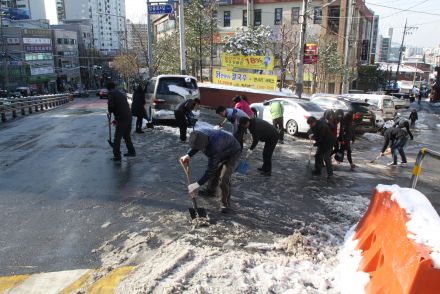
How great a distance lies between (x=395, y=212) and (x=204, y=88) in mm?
21576

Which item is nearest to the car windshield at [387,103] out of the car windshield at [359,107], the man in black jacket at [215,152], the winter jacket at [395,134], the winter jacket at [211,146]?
the car windshield at [359,107]

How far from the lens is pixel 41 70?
217 ft

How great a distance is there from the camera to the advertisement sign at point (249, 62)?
2250 cm

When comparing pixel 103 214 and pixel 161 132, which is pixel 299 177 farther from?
pixel 161 132

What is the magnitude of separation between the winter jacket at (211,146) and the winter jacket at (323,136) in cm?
338

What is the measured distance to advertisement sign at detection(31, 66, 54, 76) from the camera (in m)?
64.2

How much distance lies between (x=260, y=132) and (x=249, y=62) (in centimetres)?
1575

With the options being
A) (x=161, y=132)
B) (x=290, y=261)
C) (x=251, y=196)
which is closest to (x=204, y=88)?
(x=161, y=132)

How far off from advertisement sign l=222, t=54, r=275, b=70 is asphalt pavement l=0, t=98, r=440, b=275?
11.9 metres

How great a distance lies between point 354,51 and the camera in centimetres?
4866

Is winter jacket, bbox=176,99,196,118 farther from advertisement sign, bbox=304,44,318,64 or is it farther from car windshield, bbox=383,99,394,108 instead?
car windshield, bbox=383,99,394,108

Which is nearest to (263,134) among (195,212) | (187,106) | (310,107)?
(195,212)

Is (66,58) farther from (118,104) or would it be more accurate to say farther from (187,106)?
(118,104)

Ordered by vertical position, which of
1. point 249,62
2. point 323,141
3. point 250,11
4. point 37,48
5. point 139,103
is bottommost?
point 323,141
